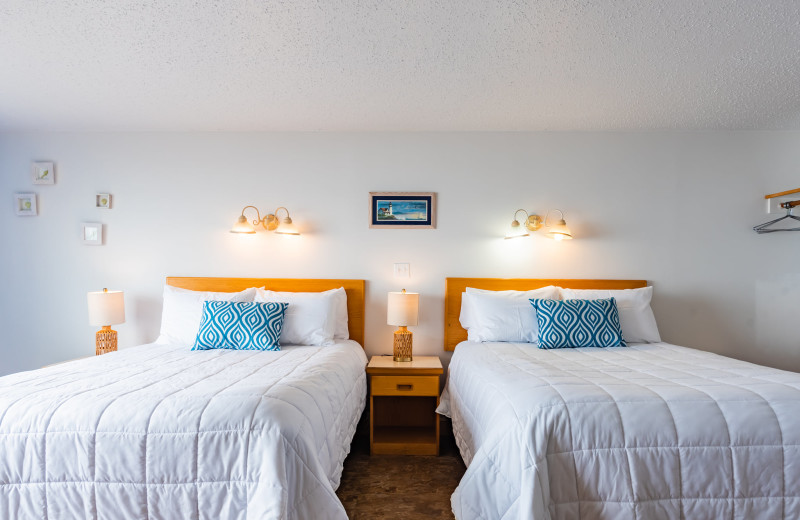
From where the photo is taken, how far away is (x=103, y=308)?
113 inches

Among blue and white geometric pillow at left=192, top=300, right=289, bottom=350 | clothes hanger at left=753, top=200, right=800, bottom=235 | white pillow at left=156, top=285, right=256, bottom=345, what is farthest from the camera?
clothes hanger at left=753, top=200, right=800, bottom=235

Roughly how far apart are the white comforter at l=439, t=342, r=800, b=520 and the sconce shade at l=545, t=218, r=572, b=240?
1595 millimetres

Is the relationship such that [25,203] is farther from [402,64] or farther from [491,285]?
[491,285]

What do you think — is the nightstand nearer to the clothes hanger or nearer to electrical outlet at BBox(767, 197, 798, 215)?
the clothes hanger

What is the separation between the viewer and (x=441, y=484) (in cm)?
218

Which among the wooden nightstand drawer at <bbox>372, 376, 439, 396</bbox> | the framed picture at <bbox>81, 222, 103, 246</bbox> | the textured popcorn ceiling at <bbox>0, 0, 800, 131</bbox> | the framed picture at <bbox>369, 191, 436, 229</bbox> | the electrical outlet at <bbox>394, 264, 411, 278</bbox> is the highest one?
the textured popcorn ceiling at <bbox>0, 0, 800, 131</bbox>

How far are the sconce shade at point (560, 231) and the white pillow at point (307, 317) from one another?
5.67ft

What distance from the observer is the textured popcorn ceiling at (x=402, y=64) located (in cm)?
171

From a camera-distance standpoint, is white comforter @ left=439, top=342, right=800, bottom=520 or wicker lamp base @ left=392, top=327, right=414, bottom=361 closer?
white comforter @ left=439, top=342, right=800, bottom=520

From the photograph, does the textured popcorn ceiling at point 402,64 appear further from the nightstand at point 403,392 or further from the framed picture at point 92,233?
the nightstand at point 403,392

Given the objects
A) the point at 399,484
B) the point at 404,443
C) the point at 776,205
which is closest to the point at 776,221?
the point at 776,205

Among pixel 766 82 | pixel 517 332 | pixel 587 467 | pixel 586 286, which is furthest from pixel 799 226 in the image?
pixel 587 467

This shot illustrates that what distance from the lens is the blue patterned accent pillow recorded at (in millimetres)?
2531

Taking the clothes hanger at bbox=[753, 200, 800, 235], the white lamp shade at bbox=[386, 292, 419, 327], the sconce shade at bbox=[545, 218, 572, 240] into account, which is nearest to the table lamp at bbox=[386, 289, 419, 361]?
the white lamp shade at bbox=[386, 292, 419, 327]
